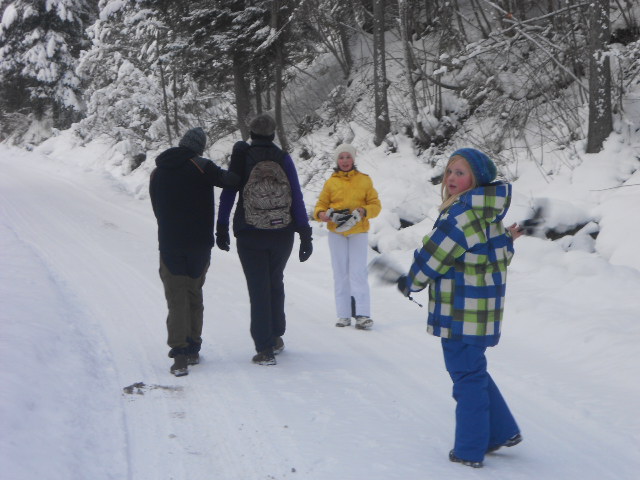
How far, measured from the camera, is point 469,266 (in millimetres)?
3385


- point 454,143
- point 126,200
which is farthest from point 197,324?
point 126,200

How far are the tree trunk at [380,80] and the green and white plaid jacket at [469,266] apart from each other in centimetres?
1156

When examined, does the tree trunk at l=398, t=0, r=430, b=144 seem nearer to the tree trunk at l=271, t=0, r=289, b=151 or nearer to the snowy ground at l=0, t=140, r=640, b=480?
the tree trunk at l=271, t=0, r=289, b=151

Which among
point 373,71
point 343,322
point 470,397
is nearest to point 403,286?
point 470,397

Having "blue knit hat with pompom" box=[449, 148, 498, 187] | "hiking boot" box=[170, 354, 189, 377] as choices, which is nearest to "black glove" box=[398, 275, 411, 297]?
"blue knit hat with pompom" box=[449, 148, 498, 187]

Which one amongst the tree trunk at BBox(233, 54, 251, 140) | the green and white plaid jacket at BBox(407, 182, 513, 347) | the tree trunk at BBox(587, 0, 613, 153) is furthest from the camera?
the tree trunk at BBox(233, 54, 251, 140)

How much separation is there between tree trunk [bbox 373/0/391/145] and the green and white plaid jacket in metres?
11.6

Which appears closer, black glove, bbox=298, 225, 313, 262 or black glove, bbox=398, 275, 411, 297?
black glove, bbox=398, 275, 411, 297

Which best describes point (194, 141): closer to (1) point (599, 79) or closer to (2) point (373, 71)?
(1) point (599, 79)

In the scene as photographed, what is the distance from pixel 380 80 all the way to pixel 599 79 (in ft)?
21.3

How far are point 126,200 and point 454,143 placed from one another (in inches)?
334

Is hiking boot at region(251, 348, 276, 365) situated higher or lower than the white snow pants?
lower

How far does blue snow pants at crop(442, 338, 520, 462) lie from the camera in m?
3.43

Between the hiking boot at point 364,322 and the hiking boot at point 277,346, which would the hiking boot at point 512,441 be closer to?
the hiking boot at point 277,346
